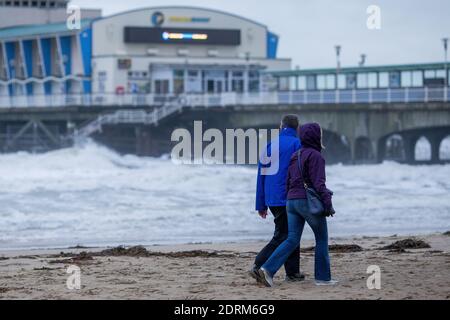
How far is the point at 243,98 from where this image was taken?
205ft

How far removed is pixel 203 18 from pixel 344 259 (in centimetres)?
6213

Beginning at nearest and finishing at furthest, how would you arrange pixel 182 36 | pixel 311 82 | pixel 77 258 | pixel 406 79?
1. pixel 77 258
2. pixel 406 79
3. pixel 311 82
4. pixel 182 36

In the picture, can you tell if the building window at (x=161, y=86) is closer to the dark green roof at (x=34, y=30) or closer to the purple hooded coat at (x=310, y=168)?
the dark green roof at (x=34, y=30)

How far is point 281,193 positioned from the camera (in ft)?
41.6

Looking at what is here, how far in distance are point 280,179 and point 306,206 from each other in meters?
0.46

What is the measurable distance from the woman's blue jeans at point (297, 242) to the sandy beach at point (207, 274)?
0.19m

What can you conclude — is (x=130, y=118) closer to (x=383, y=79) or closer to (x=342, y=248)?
(x=383, y=79)

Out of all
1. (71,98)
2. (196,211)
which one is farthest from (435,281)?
(71,98)

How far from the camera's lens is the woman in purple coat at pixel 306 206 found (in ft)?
40.2

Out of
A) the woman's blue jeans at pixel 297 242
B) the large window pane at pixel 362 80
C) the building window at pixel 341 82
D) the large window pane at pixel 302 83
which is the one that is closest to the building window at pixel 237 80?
the large window pane at pixel 302 83

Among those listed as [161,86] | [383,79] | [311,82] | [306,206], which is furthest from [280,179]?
[161,86]

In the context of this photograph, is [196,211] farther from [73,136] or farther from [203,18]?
[203,18]

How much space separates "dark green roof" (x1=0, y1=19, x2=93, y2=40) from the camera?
7591 centimetres

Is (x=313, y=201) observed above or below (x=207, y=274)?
above
